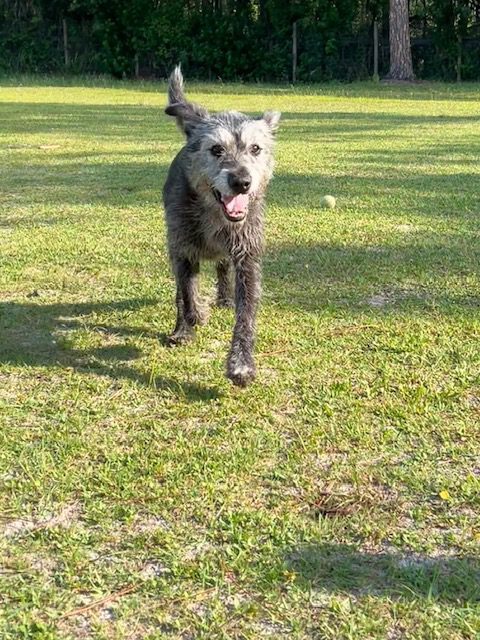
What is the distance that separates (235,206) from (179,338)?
84 centimetres

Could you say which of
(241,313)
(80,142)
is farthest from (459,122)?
(241,313)

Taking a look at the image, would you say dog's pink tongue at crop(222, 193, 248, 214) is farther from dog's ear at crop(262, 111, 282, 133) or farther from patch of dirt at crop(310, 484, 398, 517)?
patch of dirt at crop(310, 484, 398, 517)

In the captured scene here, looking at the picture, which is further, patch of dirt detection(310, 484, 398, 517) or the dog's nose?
the dog's nose

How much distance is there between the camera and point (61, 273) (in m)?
5.83

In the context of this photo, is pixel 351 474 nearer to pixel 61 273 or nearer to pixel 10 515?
pixel 10 515

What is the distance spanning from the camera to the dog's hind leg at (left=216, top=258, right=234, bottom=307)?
5.21 metres

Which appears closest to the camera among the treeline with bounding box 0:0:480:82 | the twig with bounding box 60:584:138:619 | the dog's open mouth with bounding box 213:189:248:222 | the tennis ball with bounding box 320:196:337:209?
the twig with bounding box 60:584:138:619

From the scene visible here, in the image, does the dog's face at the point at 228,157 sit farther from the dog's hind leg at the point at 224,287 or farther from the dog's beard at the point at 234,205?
the dog's hind leg at the point at 224,287

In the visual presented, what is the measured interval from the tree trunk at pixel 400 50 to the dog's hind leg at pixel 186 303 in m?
28.9

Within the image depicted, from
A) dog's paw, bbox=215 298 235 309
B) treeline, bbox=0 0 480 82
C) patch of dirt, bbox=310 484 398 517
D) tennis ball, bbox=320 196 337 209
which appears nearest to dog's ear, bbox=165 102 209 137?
dog's paw, bbox=215 298 235 309

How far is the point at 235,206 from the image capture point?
161 inches

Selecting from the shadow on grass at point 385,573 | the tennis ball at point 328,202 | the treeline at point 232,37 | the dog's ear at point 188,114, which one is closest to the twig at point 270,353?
the dog's ear at point 188,114

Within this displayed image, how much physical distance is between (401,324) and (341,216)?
10.3 feet

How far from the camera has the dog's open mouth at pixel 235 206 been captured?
4074mm
